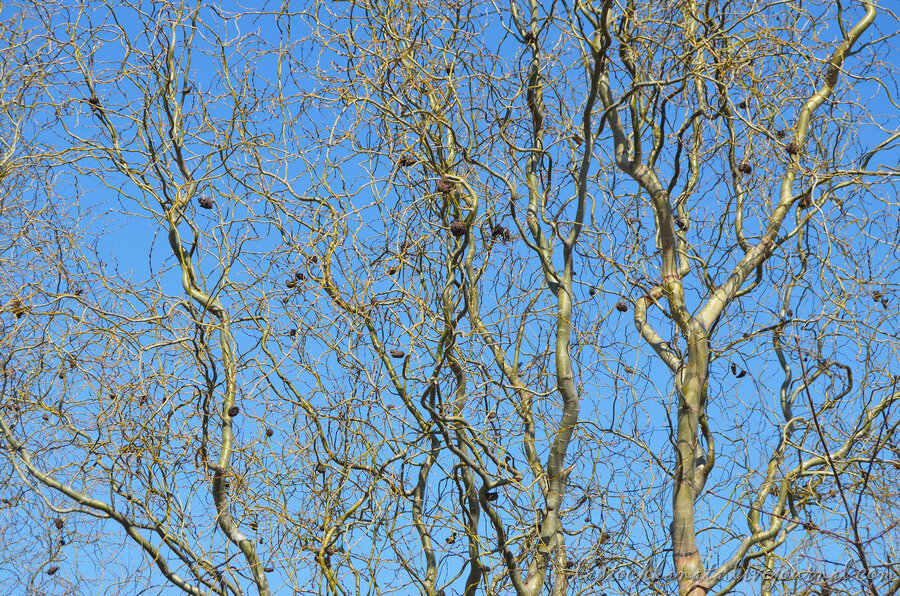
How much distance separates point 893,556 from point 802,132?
3000 mm

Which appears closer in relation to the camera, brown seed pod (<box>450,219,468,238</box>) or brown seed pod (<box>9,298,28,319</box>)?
brown seed pod (<box>450,219,468,238</box>)

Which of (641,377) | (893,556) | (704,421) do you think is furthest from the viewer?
(704,421)

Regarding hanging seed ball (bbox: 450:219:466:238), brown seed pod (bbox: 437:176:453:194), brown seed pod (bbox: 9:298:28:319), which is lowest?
hanging seed ball (bbox: 450:219:466:238)

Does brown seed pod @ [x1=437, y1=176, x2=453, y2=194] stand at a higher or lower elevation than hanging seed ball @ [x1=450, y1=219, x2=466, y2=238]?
higher

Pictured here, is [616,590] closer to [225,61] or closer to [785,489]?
[785,489]

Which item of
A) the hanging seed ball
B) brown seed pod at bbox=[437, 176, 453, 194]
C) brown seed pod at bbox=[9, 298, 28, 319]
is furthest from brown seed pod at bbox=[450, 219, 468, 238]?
brown seed pod at bbox=[9, 298, 28, 319]

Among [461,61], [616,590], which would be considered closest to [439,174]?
[461,61]

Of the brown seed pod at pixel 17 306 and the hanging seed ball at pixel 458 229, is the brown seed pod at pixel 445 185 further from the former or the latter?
the brown seed pod at pixel 17 306

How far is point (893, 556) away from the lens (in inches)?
180

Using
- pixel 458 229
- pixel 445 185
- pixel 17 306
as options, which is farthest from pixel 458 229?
pixel 17 306

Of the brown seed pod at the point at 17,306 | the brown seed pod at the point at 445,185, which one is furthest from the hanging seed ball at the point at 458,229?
the brown seed pod at the point at 17,306

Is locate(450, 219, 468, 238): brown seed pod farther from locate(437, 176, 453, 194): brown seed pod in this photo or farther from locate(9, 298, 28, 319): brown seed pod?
locate(9, 298, 28, 319): brown seed pod

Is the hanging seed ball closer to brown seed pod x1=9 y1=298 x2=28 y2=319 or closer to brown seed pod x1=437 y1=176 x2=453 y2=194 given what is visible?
brown seed pod x1=437 y1=176 x2=453 y2=194

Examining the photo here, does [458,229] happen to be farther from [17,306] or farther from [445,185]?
[17,306]
